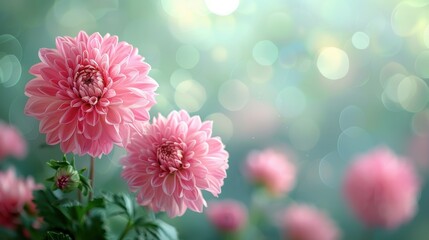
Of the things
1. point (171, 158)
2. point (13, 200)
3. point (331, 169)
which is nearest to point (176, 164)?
point (171, 158)

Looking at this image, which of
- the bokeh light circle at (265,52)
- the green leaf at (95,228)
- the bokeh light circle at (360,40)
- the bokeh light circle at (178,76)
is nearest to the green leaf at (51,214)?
the green leaf at (95,228)

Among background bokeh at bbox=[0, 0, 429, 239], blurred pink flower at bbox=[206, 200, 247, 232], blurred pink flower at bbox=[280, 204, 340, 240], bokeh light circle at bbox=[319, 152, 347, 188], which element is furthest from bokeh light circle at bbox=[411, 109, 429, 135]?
blurred pink flower at bbox=[206, 200, 247, 232]

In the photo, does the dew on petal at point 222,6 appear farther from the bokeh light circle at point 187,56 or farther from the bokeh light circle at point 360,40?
the bokeh light circle at point 360,40

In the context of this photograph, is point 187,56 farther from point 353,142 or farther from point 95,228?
point 95,228

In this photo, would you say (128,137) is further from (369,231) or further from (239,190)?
(369,231)

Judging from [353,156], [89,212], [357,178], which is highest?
[353,156]

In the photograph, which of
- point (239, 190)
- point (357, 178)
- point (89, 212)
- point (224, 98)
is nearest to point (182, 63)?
point (224, 98)
